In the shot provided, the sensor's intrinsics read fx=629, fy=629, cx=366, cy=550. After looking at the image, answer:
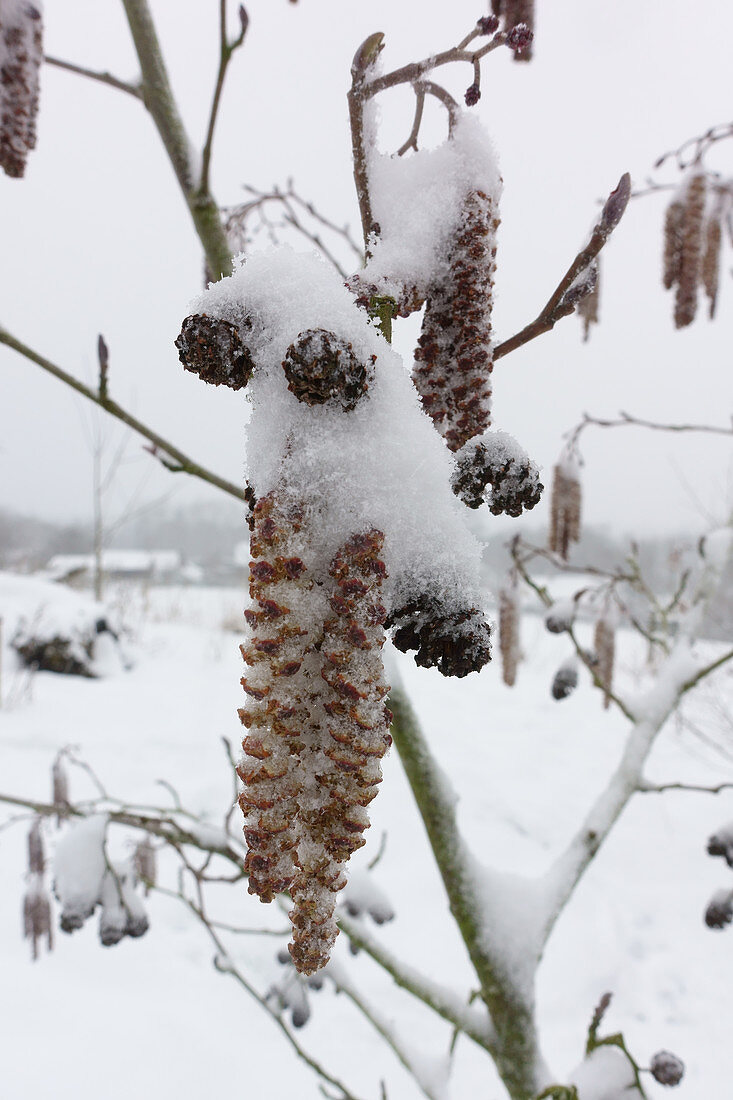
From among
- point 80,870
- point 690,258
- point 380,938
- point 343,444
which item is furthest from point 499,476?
point 380,938

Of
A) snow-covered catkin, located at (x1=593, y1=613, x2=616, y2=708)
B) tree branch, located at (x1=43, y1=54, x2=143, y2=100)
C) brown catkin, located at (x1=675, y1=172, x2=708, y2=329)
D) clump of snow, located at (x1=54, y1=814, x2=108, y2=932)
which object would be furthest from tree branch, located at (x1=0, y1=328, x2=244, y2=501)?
snow-covered catkin, located at (x1=593, y1=613, x2=616, y2=708)

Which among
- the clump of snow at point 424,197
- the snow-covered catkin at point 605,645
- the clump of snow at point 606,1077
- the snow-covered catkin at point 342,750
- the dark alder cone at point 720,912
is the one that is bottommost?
the dark alder cone at point 720,912

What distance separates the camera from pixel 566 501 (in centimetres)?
225

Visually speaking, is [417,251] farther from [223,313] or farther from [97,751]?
[97,751]

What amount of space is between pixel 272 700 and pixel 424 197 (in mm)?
406

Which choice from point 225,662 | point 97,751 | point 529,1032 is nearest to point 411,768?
point 529,1032

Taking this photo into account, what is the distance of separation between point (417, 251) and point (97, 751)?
5196 millimetres

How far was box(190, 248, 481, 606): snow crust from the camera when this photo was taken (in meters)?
0.37

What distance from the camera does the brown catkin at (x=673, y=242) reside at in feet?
5.36

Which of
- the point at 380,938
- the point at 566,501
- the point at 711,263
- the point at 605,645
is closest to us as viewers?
the point at 711,263

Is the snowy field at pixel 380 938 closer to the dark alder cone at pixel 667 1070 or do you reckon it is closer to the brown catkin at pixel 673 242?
the dark alder cone at pixel 667 1070

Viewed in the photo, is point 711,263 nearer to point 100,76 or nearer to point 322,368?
point 100,76

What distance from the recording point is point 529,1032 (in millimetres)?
1189

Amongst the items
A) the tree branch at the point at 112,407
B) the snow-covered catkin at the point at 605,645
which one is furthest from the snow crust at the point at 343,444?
the snow-covered catkin at the point at 605,645
